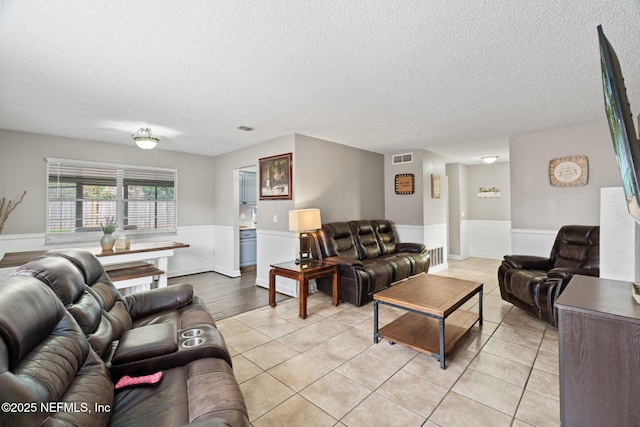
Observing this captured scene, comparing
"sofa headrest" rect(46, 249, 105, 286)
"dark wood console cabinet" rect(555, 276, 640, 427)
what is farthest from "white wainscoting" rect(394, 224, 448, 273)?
Answer: "sofa headrest" rect(46, 249, 105, 286)

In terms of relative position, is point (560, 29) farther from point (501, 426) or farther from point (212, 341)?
point (212, 341)

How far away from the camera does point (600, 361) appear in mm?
1149

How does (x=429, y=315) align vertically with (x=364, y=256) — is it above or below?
below

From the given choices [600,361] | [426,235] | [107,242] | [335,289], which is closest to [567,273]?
[600,361]

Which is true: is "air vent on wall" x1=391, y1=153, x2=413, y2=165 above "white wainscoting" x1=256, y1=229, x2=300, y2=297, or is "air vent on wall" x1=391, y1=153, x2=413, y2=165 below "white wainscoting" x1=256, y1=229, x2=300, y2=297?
above

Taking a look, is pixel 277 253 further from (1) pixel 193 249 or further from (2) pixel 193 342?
(2) pixel 193 342

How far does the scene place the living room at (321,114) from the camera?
178 cm

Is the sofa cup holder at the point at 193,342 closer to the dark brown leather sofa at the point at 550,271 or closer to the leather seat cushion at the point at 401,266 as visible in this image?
the leather seat cushion at the point at 401,266

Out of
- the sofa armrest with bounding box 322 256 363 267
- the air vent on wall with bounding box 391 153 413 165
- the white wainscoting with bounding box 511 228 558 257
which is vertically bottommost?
the sofa armrest with bounding box 322 256 363 267

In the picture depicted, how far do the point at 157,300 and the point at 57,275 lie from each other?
0.94 m

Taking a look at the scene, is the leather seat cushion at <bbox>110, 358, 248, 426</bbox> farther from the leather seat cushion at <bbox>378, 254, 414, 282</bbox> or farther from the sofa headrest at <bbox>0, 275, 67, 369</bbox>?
the leather seat cushion at <bbox>378, 254, 414, 282</bbox>

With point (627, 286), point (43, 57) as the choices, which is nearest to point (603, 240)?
point (627, 286)

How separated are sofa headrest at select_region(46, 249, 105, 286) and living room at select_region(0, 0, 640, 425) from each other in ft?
4.23

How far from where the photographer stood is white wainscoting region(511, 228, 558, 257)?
423cm
